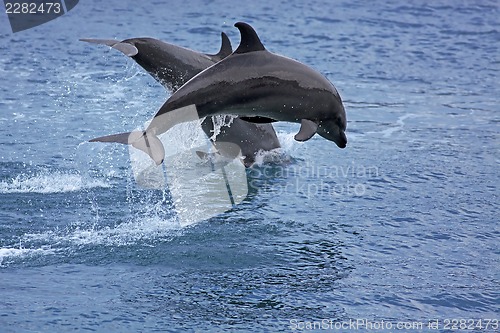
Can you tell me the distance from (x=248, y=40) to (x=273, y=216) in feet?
9.19

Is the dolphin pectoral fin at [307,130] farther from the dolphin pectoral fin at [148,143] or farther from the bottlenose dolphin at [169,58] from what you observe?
the bottlenose dolphin at [169,58]

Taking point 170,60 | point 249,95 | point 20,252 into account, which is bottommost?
point 20,252

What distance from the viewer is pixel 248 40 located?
34.9 ft

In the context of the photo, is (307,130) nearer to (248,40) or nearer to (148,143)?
(248,40)

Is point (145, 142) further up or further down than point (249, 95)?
further down

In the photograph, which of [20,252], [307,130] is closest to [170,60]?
[307,130]

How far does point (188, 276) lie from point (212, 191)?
124 inches

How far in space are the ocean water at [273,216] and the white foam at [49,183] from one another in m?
0.04

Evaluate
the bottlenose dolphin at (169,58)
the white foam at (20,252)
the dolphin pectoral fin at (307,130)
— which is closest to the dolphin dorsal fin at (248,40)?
the dolphin pectoral fin at (307,130)

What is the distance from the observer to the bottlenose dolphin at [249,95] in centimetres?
1043

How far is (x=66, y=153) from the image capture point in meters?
15.0

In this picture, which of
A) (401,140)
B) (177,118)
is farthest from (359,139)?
(177,118)

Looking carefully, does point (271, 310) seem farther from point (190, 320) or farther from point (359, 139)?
point (359, 139)

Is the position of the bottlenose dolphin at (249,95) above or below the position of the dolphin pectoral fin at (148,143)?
above
